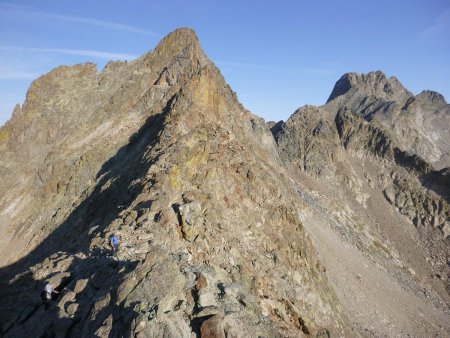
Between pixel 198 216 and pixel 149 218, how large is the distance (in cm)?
342

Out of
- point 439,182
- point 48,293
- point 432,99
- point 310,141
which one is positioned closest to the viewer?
point 48,293

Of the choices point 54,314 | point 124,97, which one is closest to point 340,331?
point 54,314

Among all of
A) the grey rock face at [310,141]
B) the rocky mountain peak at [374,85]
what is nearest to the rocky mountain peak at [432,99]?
the rocky mountain peak at [374,85]

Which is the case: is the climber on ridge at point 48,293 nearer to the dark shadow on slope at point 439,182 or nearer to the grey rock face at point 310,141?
the grey rock face at point 310,141

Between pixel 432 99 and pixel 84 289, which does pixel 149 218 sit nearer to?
pixel 84 289

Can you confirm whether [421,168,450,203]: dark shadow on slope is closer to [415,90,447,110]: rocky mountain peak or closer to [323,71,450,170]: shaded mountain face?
[323,71,450,170]: shaded mountain face

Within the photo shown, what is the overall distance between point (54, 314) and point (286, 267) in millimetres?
20223

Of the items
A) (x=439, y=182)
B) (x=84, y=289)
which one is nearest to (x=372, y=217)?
(x=439, y=182)

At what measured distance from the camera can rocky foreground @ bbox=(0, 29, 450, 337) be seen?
17.5 metres

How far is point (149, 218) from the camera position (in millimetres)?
25094

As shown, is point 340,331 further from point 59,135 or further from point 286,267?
point 59,135

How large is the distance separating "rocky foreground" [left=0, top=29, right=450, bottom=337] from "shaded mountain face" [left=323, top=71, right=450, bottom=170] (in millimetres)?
30732

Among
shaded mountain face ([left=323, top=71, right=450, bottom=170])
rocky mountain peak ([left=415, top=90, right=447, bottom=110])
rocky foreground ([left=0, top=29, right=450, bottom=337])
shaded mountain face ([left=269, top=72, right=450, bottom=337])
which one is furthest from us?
rocky mountain peak ([left=415, top=90, right=447, bottom=110])

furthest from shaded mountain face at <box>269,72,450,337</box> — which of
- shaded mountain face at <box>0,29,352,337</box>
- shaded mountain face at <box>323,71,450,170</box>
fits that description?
shaded mountain face at <box>323,71,450,170</box>
